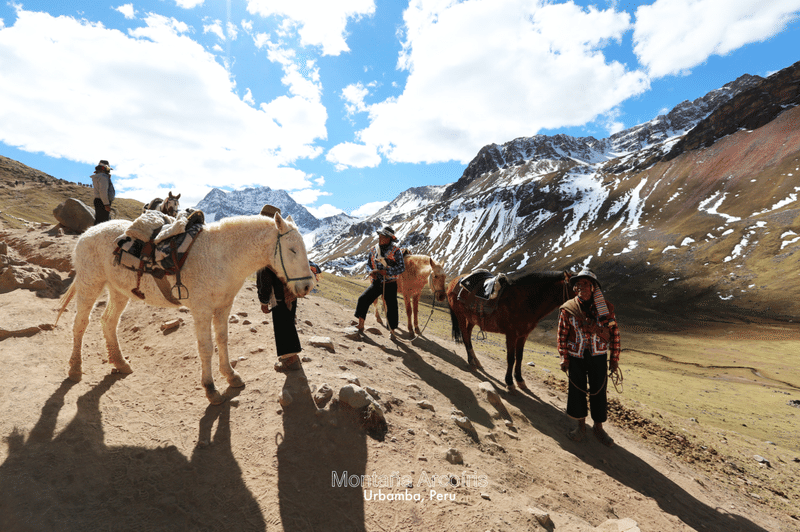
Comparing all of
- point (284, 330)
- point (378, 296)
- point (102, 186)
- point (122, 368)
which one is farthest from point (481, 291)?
point (102, 186)

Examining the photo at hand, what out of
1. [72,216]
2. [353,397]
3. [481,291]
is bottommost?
[353,397]

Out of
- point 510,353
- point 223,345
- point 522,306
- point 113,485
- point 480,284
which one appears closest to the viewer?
point 113,485

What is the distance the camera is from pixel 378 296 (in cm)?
905

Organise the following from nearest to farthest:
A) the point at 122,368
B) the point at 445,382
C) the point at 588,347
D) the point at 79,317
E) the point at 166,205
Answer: the point at 79,317 → the point at 122,368 → the point at 588,347 → the point at 166,205 → the point at 445,382

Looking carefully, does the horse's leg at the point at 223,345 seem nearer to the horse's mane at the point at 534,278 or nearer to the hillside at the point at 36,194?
the horse's mane at the point at 534,278

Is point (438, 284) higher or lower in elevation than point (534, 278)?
lower

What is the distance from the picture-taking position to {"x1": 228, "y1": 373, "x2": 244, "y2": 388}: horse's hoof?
5.07 m

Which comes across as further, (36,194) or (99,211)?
(36,194)

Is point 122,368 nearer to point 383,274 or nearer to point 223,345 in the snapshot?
point 223,345

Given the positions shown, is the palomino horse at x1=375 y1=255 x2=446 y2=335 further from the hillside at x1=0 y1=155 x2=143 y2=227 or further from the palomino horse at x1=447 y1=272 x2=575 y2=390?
the hillside at x1=0 y1=155 x2=143 y2=227

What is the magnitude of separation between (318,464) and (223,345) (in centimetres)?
252

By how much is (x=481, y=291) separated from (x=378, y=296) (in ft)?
9.43

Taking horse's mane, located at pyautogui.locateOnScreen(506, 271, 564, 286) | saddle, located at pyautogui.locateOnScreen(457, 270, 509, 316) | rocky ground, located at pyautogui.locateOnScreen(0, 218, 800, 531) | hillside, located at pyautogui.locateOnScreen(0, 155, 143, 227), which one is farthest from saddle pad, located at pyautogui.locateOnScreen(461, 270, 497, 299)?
hillside, located at pyautogui.locateOnScreen(0, 155, 143, 227)

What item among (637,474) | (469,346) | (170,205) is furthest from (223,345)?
(637,474)
